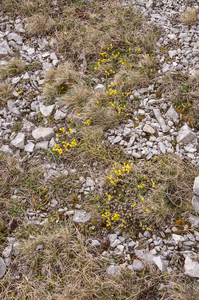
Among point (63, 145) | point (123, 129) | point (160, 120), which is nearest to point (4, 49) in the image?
point (63, 145)

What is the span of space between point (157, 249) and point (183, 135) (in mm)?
1776

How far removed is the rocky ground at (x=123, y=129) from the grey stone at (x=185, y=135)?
2 cm

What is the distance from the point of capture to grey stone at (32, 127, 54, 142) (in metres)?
4.30

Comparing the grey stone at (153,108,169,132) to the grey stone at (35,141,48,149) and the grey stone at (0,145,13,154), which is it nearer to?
the grey stone at (35,141,48,149)

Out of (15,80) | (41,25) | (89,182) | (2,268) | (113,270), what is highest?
(41,25)

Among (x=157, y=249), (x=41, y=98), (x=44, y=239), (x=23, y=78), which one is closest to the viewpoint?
(x=157, y=249)

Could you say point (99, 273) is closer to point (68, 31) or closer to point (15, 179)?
point (15, 179)

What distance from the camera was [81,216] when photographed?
353 cm

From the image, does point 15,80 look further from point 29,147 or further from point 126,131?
point 126,131

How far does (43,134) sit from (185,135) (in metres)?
2.48

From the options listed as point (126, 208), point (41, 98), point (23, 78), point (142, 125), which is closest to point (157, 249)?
point (126, 208)

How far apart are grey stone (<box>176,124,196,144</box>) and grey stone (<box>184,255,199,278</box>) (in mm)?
1745

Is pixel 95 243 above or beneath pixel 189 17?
beneath

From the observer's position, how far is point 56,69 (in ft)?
16.6
